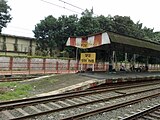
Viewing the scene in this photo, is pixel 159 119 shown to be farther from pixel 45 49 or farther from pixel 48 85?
pixel 45 49

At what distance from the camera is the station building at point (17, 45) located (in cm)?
4322

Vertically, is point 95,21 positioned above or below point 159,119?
above

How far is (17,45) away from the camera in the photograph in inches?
1822

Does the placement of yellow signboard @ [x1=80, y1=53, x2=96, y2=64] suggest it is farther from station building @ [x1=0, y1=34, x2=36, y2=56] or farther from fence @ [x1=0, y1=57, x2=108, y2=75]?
station building @ [x1=0, y1=34, x2=36, y2=56]

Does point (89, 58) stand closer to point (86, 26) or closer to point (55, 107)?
point (55, 107)

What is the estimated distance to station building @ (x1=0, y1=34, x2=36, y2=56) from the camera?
43225 mm

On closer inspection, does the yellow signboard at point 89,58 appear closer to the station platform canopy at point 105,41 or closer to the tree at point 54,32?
the station platform canopy at point 105,41

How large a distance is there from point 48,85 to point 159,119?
7.88 m

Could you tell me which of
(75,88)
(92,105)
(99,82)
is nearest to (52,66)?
(99,82)

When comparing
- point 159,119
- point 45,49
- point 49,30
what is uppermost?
point 49,30

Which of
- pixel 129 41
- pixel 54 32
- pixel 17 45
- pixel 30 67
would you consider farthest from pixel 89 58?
pixel 17 45

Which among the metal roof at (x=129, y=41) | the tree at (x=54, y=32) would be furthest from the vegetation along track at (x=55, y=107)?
the tree at (x=54, y=32)

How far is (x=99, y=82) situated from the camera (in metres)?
15.5

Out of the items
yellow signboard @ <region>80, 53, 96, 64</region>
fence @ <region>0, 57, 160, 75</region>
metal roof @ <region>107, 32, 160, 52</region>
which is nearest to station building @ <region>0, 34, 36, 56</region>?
fence @ <region>0, 57, 160, 75</region>
